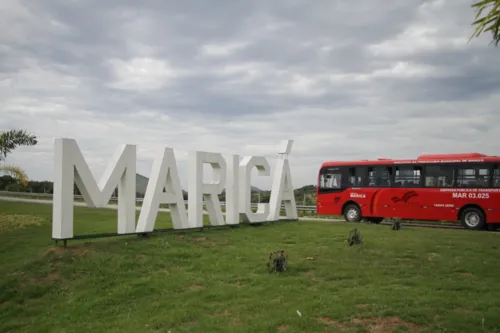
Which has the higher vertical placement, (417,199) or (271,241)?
(417,199)

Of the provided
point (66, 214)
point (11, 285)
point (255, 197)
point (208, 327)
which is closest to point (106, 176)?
point (66, 214)

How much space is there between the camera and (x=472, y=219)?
20.4 meters

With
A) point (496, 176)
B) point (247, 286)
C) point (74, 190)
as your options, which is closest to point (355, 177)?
point (496, 176)

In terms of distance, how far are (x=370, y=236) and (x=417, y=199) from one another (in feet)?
21.2

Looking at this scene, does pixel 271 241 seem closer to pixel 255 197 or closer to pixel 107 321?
pixel 107 321

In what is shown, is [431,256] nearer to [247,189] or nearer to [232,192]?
[232,192]

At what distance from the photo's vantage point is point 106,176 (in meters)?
13.8

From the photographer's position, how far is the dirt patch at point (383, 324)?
732 centimetres

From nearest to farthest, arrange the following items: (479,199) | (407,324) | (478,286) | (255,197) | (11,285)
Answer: (407,324) → (478,286) → (11,285) → (479,199) → (255,197)

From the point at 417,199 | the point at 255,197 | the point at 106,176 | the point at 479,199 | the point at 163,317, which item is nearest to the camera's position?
the point at 163,317

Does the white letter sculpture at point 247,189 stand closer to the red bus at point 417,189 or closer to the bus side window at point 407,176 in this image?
the red bus at point 417,189

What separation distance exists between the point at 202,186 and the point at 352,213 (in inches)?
378

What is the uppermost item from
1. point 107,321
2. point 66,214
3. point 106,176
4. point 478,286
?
point 106,176

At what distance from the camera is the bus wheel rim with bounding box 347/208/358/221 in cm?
2352
